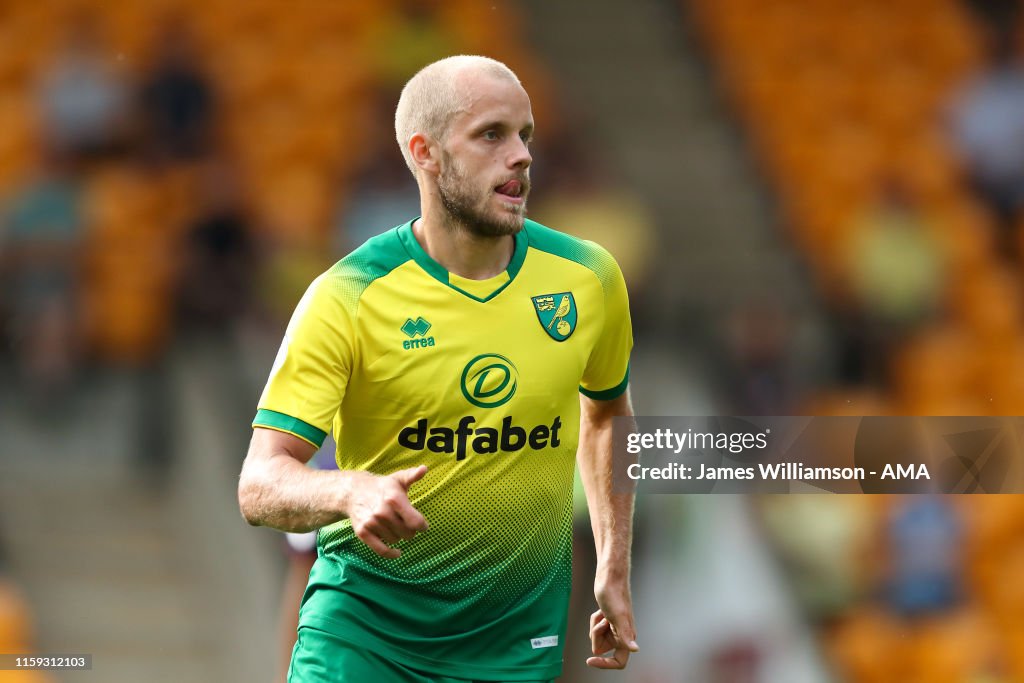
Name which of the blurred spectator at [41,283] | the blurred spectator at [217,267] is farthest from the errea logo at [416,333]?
the blurred spectator at [41,283]

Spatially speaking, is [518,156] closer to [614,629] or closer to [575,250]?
[575,250]

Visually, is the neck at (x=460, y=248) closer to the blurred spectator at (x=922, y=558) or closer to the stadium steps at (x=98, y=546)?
the stadium steps at (x=98, y=546)

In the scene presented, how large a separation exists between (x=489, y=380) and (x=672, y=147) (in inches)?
315

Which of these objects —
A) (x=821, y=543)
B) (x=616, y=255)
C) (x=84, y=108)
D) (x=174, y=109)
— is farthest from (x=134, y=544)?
(x=821, y=543)

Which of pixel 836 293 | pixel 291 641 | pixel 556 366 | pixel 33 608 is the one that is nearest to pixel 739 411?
pixel 836 293

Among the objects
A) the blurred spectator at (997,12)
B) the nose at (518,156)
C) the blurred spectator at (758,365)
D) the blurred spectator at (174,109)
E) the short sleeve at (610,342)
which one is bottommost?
the short sleeve at (610,342)

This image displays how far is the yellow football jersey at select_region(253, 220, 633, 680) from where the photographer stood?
11.8ft

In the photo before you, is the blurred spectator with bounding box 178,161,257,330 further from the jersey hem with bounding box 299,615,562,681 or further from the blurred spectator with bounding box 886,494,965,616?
the jersey hem with bounding box 299,615,562,681

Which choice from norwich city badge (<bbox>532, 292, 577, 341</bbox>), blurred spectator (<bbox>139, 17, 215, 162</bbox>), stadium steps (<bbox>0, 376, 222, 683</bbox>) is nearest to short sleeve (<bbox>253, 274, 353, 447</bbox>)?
norwich city badge (<bbox>532, 292, 577, 341</bbox>)

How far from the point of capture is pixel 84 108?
9352 millimetres

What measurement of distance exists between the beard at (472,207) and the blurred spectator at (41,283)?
5426 mm

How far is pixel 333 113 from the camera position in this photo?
10.4 m

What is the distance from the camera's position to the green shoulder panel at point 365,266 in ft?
11.8

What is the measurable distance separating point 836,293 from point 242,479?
7087 millimetres
